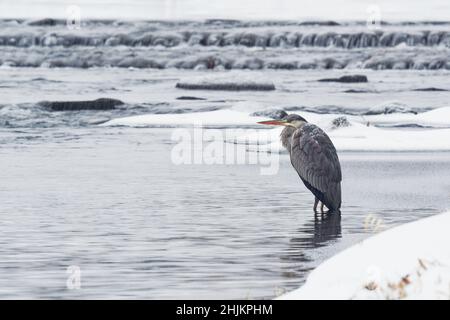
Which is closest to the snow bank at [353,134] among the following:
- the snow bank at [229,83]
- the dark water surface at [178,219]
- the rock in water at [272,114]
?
the rock in water at [272,114]

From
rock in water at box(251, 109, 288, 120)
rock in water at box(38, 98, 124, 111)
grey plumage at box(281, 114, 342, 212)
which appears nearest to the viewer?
grey plumage at box(281, 114, 342, 212)

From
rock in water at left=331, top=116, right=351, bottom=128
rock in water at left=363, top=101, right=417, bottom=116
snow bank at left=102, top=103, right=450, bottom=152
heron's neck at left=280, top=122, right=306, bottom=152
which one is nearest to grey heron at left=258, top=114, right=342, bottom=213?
heron's neck at left=280, top=122, right=306, bottom=152

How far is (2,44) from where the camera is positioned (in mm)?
57344

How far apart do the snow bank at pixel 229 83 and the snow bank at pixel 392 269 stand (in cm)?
2970

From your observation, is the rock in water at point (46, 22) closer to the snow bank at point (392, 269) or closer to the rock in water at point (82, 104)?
the rock in water at point (82, 104)

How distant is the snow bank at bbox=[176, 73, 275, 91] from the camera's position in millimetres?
39594

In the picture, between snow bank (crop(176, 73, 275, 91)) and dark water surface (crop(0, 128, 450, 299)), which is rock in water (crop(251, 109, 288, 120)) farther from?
snow bank (crop(176, 73, 275, 91))

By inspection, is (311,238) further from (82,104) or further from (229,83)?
(229,83)

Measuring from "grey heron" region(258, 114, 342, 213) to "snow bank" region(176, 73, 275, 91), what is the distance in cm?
2549

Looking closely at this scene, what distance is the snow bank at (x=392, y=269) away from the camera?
682 centimetres

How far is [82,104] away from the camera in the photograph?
33219 millimetres

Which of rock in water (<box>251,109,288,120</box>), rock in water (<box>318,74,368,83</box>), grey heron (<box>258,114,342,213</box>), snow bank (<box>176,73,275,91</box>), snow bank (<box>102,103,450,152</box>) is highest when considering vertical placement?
rock in water (<box>318,74,368,83</box>)

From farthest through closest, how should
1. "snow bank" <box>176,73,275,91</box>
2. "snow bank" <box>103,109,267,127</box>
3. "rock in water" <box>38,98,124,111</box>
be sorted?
"snow bank" <box>176,73,275,91</box> → "rock in water" <box>38,98,124,111</box> → "snow bank" <box>103,109,267,127</box>
